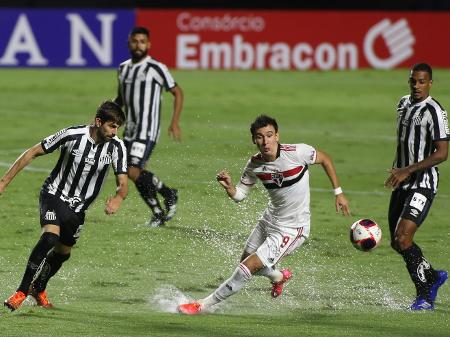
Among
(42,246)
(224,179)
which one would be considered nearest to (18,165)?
(42,246)

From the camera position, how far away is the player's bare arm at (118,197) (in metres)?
9.22

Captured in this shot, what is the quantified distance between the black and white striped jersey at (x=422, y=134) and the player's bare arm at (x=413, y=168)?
6.5 inches

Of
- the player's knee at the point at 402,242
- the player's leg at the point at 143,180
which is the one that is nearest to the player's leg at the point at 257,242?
the player's knee at the point at 402,242

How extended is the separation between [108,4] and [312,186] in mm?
14620

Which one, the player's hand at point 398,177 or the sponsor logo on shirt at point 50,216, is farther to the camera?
the player's hand at point 398,177

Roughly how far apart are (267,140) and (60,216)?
5.57ft

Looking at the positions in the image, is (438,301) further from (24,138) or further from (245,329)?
(24,138)

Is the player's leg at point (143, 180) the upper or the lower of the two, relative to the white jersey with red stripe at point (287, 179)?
lower

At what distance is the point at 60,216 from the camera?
9555 mm

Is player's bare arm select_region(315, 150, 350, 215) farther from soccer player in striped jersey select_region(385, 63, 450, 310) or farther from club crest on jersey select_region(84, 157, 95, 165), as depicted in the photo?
club crest on jersey select_region(84, 157, 95, 165)

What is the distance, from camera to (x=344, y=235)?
1341cm

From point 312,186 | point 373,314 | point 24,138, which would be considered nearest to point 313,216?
point 312,186

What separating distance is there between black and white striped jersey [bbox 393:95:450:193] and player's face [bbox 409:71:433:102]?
49 mm

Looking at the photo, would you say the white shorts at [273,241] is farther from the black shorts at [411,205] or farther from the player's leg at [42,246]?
the player's leg at [42,246]
